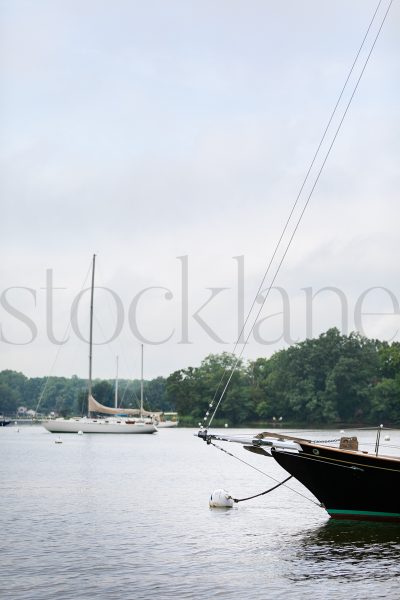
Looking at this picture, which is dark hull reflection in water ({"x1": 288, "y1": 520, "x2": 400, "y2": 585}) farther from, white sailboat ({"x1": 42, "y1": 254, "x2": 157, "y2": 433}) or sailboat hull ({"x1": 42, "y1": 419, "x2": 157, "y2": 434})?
sailboat hull ({"x1": 42, "y1": 419, "x2": 157, "y2": 434})

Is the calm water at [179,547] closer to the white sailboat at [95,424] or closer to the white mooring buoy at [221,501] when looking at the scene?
the white mooring buoy at [221,501]

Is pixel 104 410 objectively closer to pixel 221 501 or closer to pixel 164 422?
pixel 164 422

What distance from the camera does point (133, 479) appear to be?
4694cm

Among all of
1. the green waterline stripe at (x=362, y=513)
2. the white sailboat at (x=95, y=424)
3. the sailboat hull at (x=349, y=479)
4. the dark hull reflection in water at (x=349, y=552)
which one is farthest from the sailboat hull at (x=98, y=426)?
Result: the sailboat hull at (x=349, y=479)

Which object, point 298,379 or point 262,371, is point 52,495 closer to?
point 298,379

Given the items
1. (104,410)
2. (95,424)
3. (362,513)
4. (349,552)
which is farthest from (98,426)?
(349,552)

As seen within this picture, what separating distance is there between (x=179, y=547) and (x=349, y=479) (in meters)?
5.54

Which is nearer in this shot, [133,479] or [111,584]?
[111,584]

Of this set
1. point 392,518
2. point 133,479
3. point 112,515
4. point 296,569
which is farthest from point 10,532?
point 133,479

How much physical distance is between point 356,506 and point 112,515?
941 centimetres

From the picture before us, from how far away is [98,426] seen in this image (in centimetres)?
10731

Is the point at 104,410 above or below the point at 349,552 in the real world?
above

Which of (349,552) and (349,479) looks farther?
(349,479)

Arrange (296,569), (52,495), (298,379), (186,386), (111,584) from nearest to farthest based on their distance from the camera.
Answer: (111,584), (296,569), (52,495), (298,379), (186,386)
